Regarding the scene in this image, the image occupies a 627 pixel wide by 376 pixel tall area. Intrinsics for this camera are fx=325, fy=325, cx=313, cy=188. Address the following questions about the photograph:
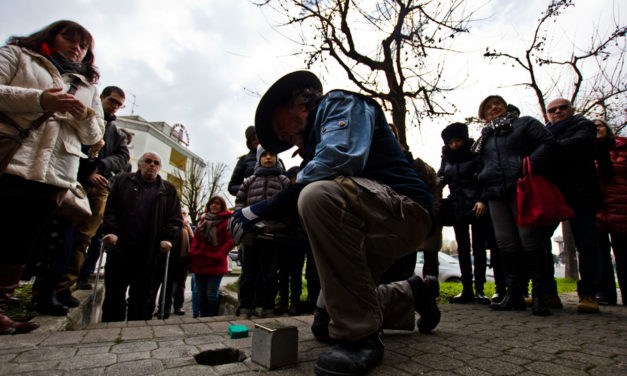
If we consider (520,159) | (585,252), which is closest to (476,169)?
(520,159)

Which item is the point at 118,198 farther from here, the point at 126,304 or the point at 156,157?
the point at 126,304

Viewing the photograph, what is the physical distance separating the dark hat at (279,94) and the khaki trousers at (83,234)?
1.94 m

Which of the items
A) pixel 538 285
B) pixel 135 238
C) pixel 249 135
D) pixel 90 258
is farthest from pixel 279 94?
pixel 90 258

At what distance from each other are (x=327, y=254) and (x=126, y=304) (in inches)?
126

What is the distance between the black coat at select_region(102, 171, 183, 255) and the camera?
3.56 metres

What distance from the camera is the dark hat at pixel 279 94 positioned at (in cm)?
221

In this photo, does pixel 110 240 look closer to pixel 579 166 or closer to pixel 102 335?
pixel 102 335

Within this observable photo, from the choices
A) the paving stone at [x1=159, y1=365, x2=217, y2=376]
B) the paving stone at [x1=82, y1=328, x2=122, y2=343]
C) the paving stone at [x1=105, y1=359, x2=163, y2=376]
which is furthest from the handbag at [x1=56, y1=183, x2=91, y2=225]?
the paving stone at [x1=159, y1=365, x2=217, y2=376]

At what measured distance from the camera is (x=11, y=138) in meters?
2.02

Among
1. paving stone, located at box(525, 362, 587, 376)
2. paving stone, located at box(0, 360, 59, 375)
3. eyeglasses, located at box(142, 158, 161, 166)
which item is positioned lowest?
paving stone, located at box(0, 360, 59, 375)

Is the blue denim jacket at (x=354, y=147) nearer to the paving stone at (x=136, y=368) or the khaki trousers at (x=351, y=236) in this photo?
A: the khaki trousers at (x=351, y=236)

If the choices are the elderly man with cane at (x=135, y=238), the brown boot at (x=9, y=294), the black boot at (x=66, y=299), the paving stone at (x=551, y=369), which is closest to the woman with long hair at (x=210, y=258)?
the elderly man with cane at (x=135, y=238)

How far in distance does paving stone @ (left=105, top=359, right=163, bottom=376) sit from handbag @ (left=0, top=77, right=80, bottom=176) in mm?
1415

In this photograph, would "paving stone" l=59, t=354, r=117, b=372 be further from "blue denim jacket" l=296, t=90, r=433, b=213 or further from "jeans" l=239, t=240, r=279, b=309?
"jeans" l=239, t=240, r=279, b=309
